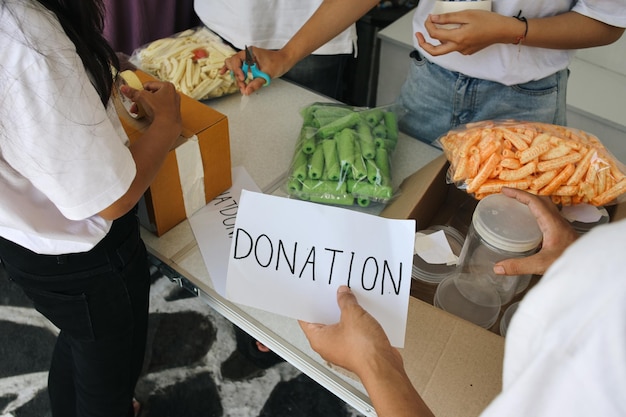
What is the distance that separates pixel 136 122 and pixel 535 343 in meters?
0.75

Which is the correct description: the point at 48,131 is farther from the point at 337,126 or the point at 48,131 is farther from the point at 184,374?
the point at 184,374

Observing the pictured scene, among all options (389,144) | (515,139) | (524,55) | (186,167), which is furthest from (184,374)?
(524,55)

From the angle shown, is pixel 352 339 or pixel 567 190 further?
pixel 567 190

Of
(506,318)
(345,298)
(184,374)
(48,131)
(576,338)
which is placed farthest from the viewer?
(184,374)

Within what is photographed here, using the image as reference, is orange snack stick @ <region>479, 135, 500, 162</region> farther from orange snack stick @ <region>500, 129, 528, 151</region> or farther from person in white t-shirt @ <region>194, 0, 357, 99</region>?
person in white t-shirt @ <region>194, 0, 357, 99</region>

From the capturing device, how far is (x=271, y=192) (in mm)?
988

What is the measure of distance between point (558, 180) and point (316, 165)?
424 millimetres

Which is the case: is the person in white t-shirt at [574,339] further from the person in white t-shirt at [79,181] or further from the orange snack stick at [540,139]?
the orange snack stick at [540,139]

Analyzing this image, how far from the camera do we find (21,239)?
0.66 metres

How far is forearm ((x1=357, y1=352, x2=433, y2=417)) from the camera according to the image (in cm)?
51

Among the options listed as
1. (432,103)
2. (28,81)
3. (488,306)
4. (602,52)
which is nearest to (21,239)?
(28,81)

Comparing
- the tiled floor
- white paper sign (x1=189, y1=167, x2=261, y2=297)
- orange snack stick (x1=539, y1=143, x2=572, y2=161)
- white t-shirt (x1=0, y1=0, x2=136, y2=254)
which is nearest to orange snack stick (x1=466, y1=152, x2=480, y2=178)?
orange snack stick (x1=539, y1=143, x2=572, y2=161)

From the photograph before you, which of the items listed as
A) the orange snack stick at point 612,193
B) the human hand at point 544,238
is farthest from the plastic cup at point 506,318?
the orange snack stick at point 612,193

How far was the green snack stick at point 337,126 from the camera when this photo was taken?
100cm
